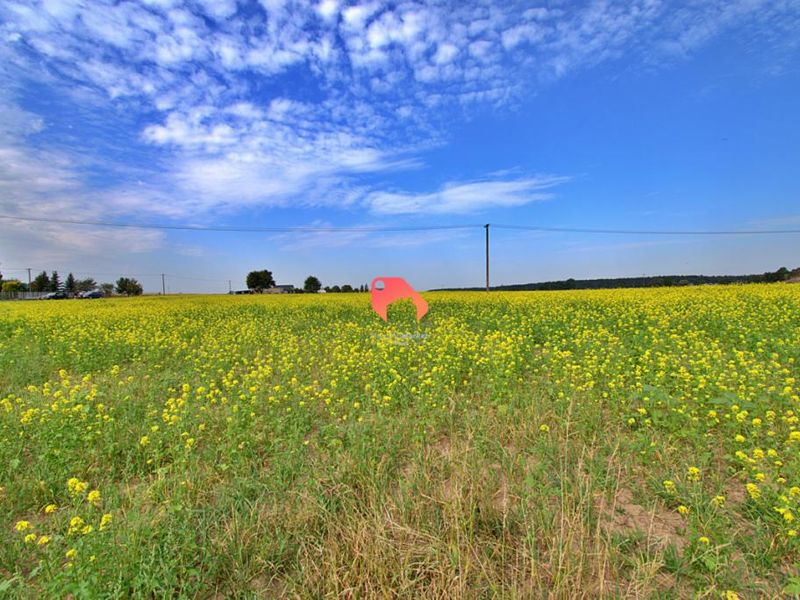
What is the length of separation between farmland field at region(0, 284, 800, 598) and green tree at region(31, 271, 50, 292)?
10068 centimetres

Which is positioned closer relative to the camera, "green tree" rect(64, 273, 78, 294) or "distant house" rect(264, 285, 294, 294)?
"distant house" rect(264, 285, 294, 294)

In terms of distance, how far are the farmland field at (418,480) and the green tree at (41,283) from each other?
10068 centimetres

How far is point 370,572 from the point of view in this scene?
2170 mm

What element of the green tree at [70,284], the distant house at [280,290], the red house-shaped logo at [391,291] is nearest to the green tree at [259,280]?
the distant house at [280,290]

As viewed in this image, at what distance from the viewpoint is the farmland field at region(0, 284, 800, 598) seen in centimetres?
219

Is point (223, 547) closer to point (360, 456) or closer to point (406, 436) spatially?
point (360, 456)

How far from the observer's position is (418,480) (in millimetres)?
2969

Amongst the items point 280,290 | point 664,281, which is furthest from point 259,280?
point 664,281

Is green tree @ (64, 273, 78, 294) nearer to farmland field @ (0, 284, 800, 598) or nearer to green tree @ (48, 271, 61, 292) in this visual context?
green tree @ (48, 271, 61, 292)

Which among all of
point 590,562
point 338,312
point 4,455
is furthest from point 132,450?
point 338,312

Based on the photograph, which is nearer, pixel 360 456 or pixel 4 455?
pixel 360 456

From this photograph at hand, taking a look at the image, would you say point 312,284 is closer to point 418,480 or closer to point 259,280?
point 259,280

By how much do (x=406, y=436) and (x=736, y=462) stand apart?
2939 millimetres

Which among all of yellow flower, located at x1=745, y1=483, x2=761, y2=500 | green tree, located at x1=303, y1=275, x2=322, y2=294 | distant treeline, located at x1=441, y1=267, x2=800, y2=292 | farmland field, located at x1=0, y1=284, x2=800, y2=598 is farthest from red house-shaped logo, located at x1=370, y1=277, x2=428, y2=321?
green tree, located at x1=303, y1=275, x2=322, y2=294
